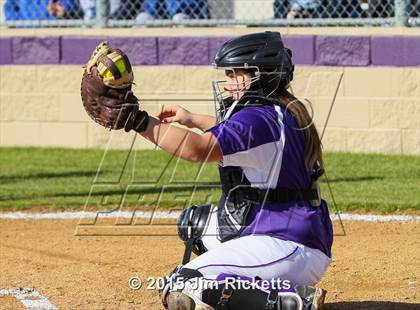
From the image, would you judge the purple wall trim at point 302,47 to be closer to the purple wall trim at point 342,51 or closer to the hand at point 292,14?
the purple wall trim at point 342,51

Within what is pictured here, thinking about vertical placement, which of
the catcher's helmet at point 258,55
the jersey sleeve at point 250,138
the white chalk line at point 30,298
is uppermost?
the catcher's helmet at point 258,55

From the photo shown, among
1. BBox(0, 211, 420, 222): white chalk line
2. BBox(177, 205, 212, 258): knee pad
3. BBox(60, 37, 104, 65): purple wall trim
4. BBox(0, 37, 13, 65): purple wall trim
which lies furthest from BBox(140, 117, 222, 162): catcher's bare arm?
BBox(0, 37, 13, 65): purple wall trim

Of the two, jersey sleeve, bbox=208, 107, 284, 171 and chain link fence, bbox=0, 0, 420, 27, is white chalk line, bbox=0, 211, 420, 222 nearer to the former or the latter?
chain link fence, bbox=0, 0, 420, 27

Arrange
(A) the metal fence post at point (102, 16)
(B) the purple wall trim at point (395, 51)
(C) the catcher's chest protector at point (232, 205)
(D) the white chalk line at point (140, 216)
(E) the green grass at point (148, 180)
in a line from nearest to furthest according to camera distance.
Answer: (C) the catcher's chest protector at point (232, 205), (D) the white chalk line at point (140, 216), (E) the green grass at point (148, 180), (B) the purple wall trim at point (395, 51), (A) the metal fence post at point (102, 16)

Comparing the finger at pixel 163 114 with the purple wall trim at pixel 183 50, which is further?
the purple wall trim at pixel 183 50

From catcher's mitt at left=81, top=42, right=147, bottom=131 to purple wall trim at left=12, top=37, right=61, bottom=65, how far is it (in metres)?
6.60

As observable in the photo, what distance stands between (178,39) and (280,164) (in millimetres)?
6114

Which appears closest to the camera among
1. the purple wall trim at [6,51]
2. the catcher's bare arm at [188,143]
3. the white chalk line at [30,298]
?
the catcher's bare arm at [188,143]

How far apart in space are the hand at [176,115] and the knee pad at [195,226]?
1.46ft

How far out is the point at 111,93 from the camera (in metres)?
4.20

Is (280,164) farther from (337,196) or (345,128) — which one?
(345,128)

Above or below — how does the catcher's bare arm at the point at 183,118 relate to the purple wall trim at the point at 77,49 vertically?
above

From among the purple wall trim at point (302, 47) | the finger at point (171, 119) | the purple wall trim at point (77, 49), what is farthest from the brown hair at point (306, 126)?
the purple wall trim at point (77, 49)

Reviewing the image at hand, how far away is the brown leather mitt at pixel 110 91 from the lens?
4.14m
